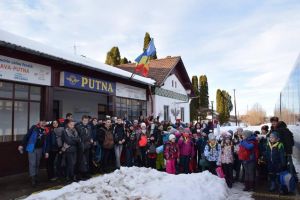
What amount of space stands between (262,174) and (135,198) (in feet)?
16.5

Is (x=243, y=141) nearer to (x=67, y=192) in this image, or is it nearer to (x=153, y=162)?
(x=153, y=162)

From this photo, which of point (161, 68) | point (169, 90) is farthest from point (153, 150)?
point (161, 68)

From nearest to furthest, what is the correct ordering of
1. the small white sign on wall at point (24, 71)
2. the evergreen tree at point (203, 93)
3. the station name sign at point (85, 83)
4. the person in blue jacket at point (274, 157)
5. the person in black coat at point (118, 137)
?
the person in blue jacket at point (274, 157) → the small white sign on wall at point (24, 71) → the person in black coat at point (118, 137) → the station name sign at point (85, 83) → the evergreen tree at point (203, 93)

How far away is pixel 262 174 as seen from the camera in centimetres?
971

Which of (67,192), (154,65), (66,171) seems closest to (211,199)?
(67,192)

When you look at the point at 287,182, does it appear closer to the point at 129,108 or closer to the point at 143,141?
the point at 143,141

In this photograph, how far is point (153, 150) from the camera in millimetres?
10578

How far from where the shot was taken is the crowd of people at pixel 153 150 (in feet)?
26.8

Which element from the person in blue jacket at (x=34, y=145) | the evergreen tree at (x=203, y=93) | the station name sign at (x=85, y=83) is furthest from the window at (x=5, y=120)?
the evergreen tree at (x=203, y=93)

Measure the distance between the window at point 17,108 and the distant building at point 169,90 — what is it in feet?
30.3

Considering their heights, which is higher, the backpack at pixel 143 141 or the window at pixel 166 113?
the window at pixel 166 113

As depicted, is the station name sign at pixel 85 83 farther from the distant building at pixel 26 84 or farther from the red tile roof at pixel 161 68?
the red tile roof at pixel 161 68

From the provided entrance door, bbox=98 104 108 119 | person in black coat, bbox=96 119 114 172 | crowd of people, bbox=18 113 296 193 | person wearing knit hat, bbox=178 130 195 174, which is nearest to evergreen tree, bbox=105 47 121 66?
entrance door, bbox=98 104 108 119

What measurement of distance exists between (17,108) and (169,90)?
12962 mm
